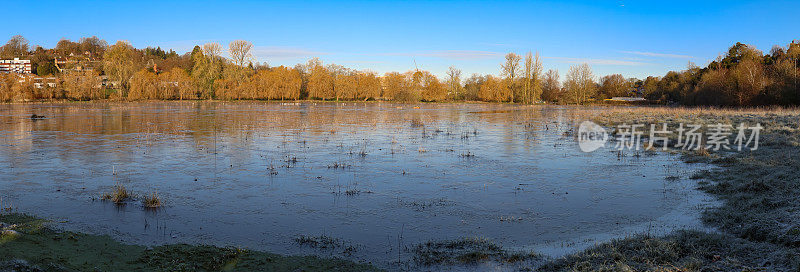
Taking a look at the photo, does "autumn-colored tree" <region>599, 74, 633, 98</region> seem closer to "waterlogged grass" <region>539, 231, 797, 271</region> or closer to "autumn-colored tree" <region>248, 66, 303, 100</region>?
"autumn-colored tree" <region>248, 66, 303, 100</region>

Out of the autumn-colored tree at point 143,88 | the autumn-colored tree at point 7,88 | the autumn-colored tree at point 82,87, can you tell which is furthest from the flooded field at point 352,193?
the autumn-colored tree at point 143,88

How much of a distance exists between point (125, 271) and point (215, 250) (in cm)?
110

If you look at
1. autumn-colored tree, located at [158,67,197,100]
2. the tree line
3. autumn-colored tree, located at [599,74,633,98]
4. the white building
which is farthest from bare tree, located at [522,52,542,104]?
the white building

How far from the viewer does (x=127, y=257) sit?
5.87 m

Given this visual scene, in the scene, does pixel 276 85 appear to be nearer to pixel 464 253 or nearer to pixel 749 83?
pixel 749 83

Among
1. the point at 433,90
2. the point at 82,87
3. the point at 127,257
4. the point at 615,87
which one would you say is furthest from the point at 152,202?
the point at 615,87

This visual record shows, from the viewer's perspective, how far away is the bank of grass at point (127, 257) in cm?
529

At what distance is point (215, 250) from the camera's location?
6.18 meters

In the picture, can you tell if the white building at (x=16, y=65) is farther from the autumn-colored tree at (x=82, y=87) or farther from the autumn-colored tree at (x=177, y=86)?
the autumn-colored tree at (x=82, y=87)

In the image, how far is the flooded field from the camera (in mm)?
7277

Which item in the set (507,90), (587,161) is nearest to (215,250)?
(587,161)

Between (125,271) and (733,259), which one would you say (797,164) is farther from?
(125,271)

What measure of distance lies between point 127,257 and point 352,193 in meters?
4.87

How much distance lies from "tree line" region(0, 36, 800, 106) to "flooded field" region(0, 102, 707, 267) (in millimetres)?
43580
